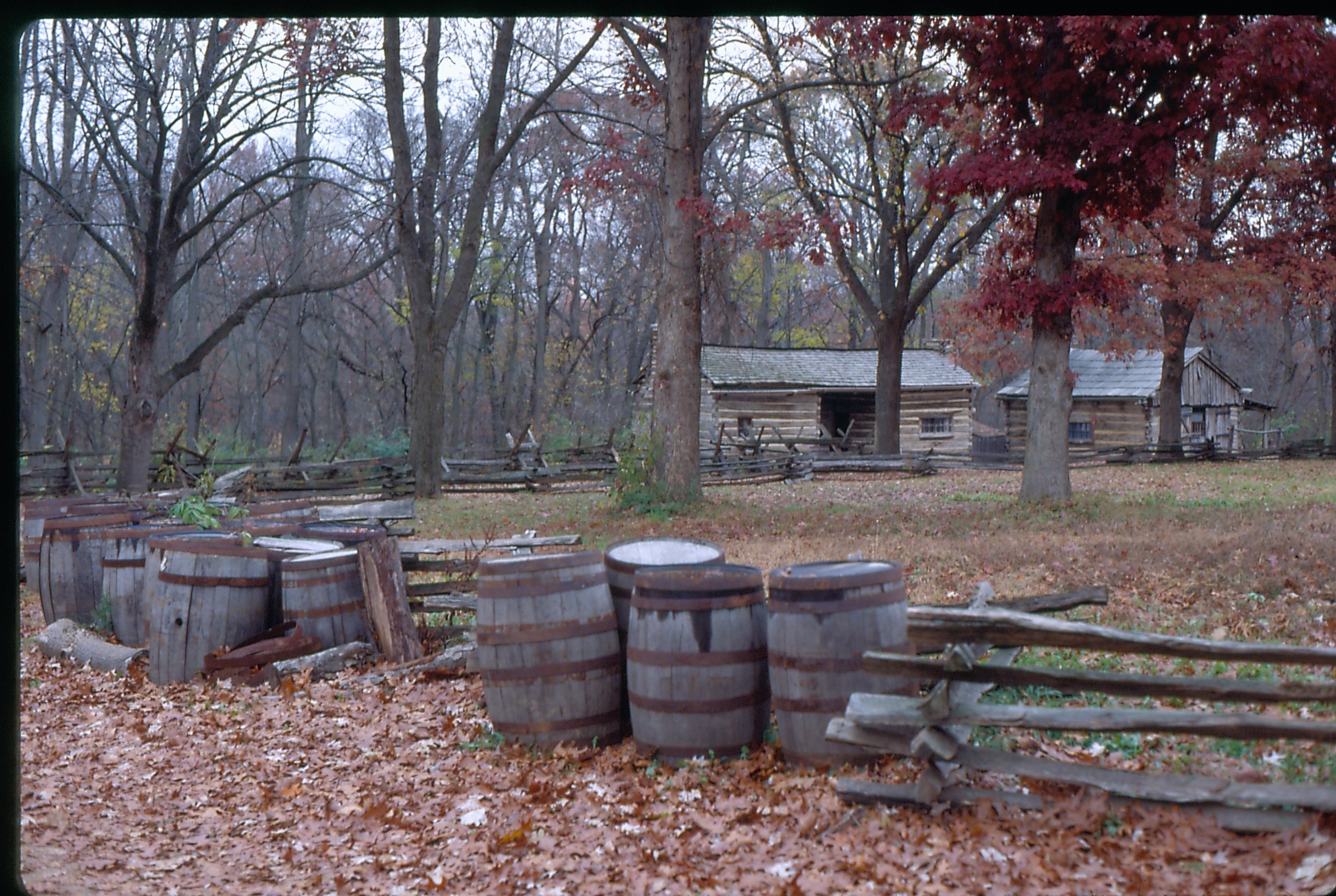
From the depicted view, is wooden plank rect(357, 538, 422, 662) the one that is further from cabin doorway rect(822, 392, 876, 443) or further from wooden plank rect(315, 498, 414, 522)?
cabin doorway rect(822, 392, 876, 443)

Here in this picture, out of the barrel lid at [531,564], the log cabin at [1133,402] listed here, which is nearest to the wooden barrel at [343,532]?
the barrel lid at [531,564]

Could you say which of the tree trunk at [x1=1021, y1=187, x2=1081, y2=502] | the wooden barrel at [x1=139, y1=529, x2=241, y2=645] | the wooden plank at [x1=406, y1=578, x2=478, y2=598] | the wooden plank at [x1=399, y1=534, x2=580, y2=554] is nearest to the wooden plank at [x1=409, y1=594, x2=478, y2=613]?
the wooden plank at [x1=406, y1=578, x2=478, y2=598]

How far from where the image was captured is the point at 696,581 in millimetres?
5418

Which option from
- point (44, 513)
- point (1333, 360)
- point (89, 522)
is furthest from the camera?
point (1333, 360)

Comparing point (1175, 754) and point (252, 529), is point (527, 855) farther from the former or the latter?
point (252, 529)

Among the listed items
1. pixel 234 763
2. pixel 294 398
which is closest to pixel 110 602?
pixel 234 763

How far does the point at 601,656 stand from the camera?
593 centimetres

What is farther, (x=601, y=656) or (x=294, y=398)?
(x=294, y=398)

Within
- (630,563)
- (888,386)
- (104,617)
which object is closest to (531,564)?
(630,563)

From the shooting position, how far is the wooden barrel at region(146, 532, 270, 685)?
Answer: 7.73 meters

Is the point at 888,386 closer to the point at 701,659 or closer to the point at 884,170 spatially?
the point at 884,170

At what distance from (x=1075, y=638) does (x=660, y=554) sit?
8.48 ft

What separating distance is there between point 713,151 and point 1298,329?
37.7 m

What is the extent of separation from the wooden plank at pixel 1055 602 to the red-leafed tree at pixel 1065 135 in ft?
28.4
